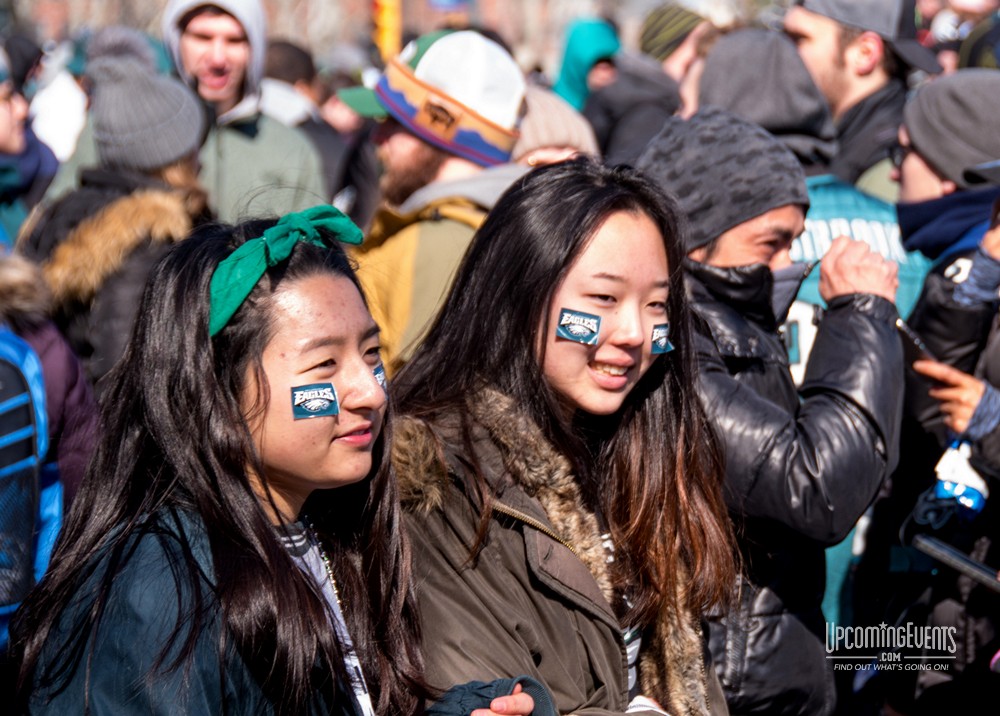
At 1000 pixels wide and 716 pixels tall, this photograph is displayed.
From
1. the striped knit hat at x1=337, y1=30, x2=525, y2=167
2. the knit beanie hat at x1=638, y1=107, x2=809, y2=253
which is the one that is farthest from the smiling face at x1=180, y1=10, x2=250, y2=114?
the knit beanie hat at x1=638, y1=107, x2=809, y2=253

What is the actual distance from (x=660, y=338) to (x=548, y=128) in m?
2.46

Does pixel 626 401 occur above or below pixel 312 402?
below

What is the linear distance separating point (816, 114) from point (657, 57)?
13.1 ft

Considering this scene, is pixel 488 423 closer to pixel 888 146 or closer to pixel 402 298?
pixel 402 298

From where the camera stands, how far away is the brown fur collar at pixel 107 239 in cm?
400

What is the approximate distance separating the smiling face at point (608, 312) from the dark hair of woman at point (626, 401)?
0.03 m

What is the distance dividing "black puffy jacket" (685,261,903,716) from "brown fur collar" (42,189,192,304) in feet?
5.99

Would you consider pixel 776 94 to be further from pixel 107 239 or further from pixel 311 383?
pixel 311 383

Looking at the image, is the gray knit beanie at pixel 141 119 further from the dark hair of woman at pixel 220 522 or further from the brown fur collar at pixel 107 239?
the dark hair of woman at pixel 220 522

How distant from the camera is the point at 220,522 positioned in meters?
2.07

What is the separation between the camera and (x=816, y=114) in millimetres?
4836

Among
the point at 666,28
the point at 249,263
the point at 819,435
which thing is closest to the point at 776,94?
the point at 819,435

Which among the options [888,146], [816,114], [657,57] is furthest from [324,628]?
[657,57]

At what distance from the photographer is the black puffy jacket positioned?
9.73 ft
